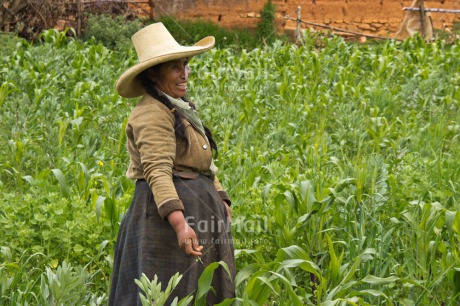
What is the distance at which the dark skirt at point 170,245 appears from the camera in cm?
351

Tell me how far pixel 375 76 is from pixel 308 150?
3.79 m

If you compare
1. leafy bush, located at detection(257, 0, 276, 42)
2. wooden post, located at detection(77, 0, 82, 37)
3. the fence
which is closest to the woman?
wooden post, located at detection(77, 0, 82, 37)

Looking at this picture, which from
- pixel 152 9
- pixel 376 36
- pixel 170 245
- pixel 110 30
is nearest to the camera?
pixel 170 245

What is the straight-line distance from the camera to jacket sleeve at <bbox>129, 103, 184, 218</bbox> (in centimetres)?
339

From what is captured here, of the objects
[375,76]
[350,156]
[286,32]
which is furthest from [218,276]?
[286,32]

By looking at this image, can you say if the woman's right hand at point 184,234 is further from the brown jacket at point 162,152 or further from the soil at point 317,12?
the soil at point 317,12

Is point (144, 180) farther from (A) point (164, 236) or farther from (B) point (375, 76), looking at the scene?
(B) point (375, 76)

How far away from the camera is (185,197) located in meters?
3.53

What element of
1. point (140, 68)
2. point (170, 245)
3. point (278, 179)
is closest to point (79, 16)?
point (278, 179)

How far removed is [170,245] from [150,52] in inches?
29.2

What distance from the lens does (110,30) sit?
42.7ft

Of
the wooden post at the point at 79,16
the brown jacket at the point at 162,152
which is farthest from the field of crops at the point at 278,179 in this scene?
the wooden post at the point at 79,16

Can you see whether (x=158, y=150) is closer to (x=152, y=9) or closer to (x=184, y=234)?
(x=184, y=234)

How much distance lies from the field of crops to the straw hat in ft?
2.42
